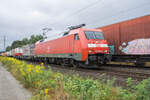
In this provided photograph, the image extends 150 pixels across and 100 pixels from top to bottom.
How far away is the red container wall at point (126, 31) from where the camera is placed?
10.4 metres

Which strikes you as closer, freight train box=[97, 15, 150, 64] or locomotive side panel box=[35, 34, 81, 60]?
freight train box=[97, 15, 150, 64]

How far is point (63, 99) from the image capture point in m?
3.44

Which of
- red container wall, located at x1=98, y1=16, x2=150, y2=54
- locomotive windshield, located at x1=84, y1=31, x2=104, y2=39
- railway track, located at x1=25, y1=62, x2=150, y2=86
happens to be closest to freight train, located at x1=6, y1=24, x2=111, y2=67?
locomotive windshield, located at x1=84, y1=31, x2=104, y2=39

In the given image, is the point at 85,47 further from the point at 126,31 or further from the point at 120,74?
the point at 126,31

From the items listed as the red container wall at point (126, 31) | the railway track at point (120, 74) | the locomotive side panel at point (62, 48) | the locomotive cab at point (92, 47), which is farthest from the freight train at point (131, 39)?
the locomotive side panel at point (62, 48)

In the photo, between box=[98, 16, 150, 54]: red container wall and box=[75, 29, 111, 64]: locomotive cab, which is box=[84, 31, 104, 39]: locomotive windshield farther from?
box=[98, 16, 150, 54]: red container wall

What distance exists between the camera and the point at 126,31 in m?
11.8

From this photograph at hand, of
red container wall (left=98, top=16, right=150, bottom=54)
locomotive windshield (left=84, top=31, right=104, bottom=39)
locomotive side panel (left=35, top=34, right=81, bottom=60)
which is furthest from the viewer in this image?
locomotive side panel (left=35, top=34, right=81, bottom=60)

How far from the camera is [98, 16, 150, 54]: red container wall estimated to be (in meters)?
10.4

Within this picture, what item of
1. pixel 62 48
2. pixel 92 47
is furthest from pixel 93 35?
pixel 62 48

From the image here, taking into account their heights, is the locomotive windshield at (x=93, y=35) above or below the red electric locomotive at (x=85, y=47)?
above

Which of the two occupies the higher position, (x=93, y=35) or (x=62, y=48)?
(x=93, y=35)

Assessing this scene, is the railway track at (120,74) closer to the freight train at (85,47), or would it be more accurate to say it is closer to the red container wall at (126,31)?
the freight train at (85,47)

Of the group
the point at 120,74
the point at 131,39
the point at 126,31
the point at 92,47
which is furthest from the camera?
the point at 126,31
